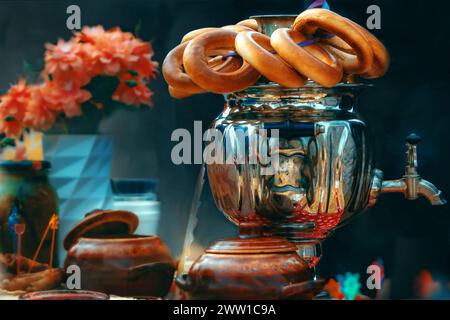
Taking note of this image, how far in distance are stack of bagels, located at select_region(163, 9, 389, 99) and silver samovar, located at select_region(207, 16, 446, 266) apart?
61mm

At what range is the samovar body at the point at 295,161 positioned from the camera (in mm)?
1230

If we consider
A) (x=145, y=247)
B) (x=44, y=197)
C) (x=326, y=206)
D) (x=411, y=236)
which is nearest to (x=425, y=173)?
(x=411, y=236)

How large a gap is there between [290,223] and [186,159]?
1.38 feet

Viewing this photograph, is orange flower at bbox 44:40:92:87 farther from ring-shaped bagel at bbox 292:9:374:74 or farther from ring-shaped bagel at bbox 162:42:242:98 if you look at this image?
ring-shaped bagel at bbox 292:9:374:74

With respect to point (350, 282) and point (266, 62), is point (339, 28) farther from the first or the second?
point (350, 282)

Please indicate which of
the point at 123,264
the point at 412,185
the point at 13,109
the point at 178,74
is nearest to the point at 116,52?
the point at 13,109

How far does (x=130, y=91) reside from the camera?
Answer: 1605mm

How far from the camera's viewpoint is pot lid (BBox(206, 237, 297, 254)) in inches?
42.4

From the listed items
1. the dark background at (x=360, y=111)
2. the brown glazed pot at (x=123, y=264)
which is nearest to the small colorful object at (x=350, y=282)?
the dark background at (x=360, y=111)

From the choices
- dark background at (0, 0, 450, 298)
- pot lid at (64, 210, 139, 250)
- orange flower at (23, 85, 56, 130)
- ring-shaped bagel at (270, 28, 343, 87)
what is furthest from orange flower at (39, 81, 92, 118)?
ring-shaped bagel at (270, 28, 343, 87)

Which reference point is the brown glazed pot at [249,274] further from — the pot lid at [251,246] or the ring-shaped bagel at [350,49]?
the ring-shaped bagel at [350,49]

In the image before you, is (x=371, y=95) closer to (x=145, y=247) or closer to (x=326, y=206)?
(x=326, y=206)

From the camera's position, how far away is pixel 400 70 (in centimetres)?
167

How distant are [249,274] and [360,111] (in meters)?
0.74
